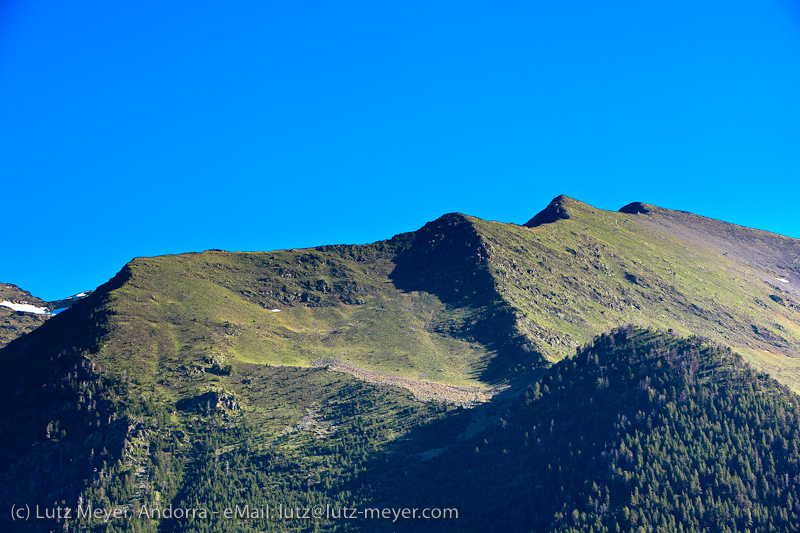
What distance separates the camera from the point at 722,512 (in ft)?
631

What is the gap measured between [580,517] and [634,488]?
16.9 m

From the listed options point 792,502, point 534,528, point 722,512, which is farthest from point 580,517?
point 792,502

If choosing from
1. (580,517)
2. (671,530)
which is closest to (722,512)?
(671,530)

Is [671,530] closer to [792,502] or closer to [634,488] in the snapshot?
[634,488]

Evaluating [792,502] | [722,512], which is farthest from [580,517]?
[792,502]

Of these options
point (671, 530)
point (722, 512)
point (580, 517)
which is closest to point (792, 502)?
point (722, 512)

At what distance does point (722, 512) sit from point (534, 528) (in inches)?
1794

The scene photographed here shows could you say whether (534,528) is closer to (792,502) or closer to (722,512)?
(722,512)

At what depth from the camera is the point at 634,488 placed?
198 metres

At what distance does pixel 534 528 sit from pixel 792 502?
63.8m

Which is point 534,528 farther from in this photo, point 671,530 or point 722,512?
point 722,512

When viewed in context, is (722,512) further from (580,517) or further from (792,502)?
(580,517)

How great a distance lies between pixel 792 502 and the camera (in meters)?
195

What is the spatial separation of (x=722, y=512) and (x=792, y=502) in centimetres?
1849
